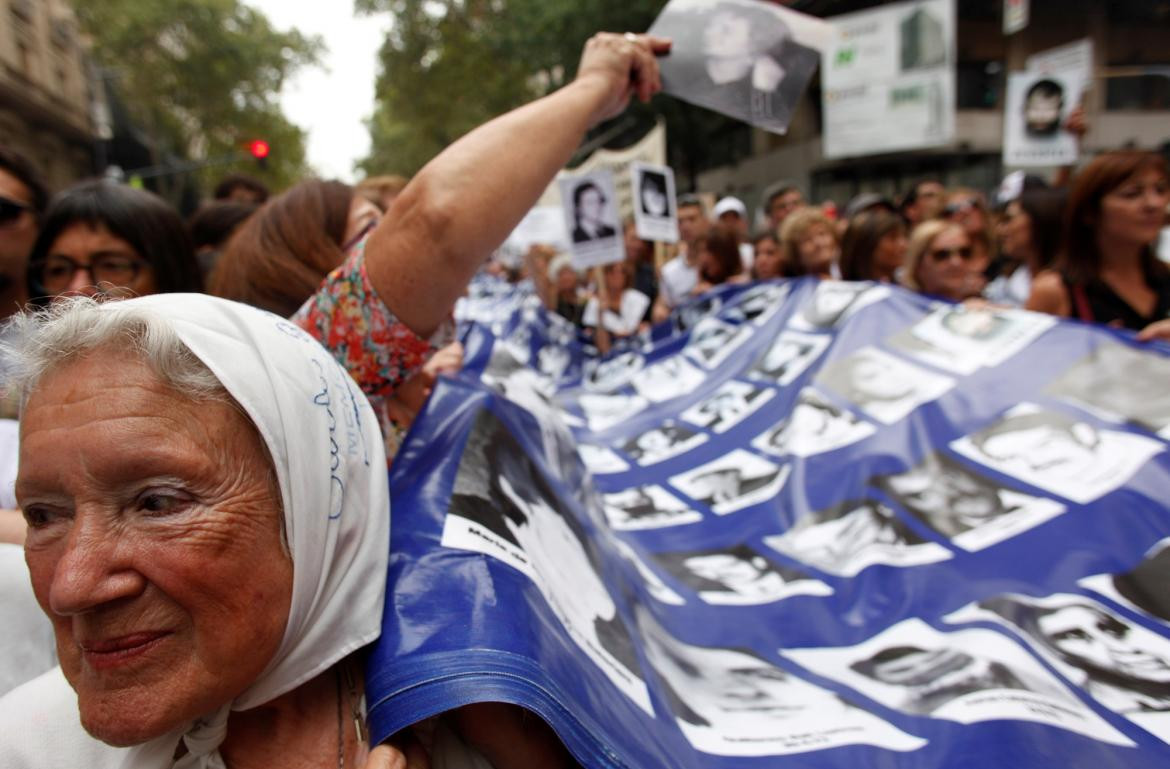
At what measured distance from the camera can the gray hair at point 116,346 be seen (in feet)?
2.68

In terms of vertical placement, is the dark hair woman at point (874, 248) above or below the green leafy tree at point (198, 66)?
below

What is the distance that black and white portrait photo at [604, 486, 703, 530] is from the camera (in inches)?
85.2

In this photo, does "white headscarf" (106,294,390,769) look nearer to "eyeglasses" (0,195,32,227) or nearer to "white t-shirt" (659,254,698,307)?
"eyeglasses" (0,195,32,227)

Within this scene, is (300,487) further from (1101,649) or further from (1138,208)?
(1138,208)

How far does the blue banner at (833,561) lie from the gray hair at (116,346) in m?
0.37

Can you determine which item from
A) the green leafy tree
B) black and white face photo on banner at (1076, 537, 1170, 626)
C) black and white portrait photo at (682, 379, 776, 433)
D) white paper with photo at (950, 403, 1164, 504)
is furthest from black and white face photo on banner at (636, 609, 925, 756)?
the green leafy tree

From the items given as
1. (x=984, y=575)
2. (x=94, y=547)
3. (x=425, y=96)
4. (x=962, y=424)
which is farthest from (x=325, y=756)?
(x=425, y=96)

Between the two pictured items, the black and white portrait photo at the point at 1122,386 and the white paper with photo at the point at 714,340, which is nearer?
the black and white portrait photo at the point at 1122,386

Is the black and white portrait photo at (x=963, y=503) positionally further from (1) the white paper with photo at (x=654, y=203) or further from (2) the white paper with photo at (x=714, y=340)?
(1) the white paper with photo at (x=654, y=203)

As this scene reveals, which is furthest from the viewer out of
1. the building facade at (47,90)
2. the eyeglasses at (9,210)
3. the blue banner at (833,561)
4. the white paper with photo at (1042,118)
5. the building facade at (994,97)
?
the building facade at (47,90)

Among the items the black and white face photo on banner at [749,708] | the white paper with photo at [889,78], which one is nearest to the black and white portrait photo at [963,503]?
the black and white face photo on banner at [749,708]

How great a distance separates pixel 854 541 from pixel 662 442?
1054mm

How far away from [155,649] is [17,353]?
387mm

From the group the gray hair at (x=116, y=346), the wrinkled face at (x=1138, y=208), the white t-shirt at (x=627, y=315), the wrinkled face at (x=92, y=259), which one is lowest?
the white t-shirt at (x=627, y=315)
